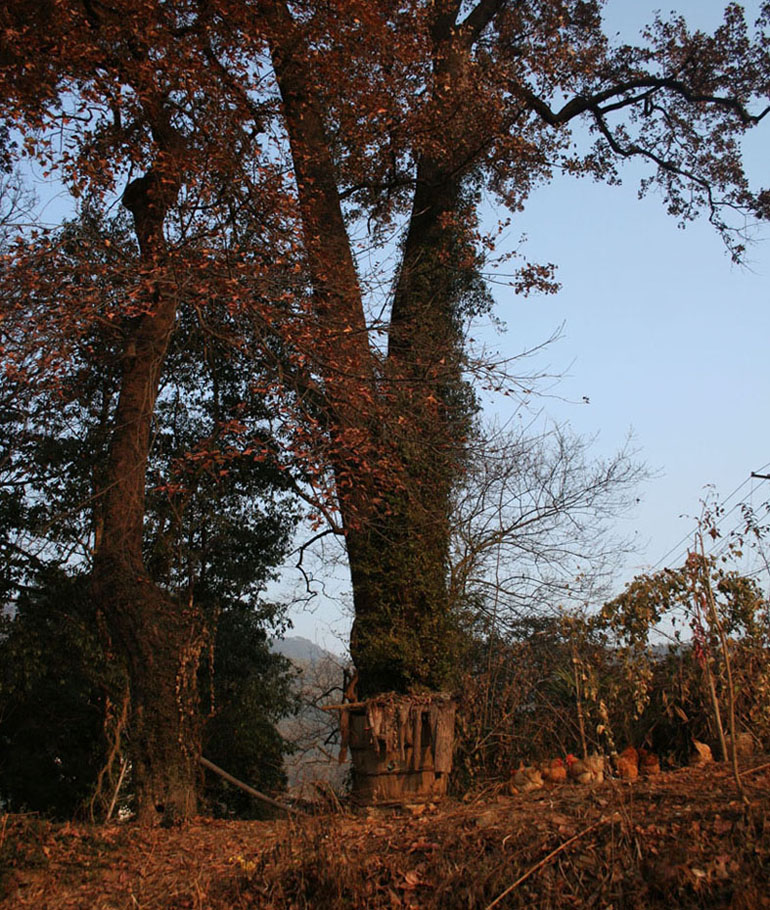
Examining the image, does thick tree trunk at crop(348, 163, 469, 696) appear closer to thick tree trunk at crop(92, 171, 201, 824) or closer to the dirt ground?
thick tree trunk at crop(92, 171, 201, 824)

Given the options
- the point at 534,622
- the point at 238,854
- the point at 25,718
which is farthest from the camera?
the point at 534,622

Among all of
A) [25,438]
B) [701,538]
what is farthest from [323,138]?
[701,538]

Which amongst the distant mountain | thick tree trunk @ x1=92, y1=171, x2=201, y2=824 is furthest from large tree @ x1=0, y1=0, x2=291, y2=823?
the distant mountain

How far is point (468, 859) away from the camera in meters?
4.96

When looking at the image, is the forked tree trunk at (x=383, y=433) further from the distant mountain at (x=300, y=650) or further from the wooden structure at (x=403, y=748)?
the distant mountain at (x=300, y=650)

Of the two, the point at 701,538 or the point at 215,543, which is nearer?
the point at 701,538

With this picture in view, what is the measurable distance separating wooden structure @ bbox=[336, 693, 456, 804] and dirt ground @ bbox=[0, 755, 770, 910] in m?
1.24

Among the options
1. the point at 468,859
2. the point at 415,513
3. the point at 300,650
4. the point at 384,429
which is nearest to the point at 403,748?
the point at 415,513

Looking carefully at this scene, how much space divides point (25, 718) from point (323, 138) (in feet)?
26.8

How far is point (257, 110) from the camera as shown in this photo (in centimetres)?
1023

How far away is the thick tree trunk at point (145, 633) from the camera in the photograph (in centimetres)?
741

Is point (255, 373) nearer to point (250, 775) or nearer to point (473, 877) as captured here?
point (250, 775)

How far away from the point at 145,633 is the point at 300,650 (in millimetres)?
5491

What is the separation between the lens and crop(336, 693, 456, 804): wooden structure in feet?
25.7
